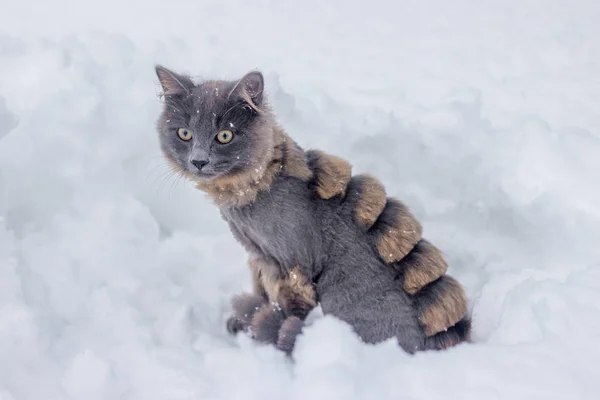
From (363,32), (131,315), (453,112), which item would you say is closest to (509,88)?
(453,112)

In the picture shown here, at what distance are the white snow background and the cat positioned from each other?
203mm

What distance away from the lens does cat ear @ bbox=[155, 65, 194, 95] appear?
1.95 metres

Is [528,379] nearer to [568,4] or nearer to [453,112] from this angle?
[453,112]

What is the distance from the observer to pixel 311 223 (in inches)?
80.3

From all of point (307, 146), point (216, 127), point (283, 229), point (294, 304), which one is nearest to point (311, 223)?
point (283, 229)

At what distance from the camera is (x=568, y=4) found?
4.33 metres

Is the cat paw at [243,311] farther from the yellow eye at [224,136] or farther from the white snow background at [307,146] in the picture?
the yellow eye at [224,136]

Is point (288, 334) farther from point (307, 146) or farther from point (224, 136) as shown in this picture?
point (307, 146)

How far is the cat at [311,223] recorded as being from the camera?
75.9 inches

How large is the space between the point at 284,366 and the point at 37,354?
2.60 ft

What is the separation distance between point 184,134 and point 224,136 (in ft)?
0.49

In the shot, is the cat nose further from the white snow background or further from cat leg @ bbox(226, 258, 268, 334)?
the white snow background

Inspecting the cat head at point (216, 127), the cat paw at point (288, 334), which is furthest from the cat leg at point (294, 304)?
the cat head at point (216, 127)

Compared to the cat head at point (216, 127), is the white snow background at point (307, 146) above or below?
below
